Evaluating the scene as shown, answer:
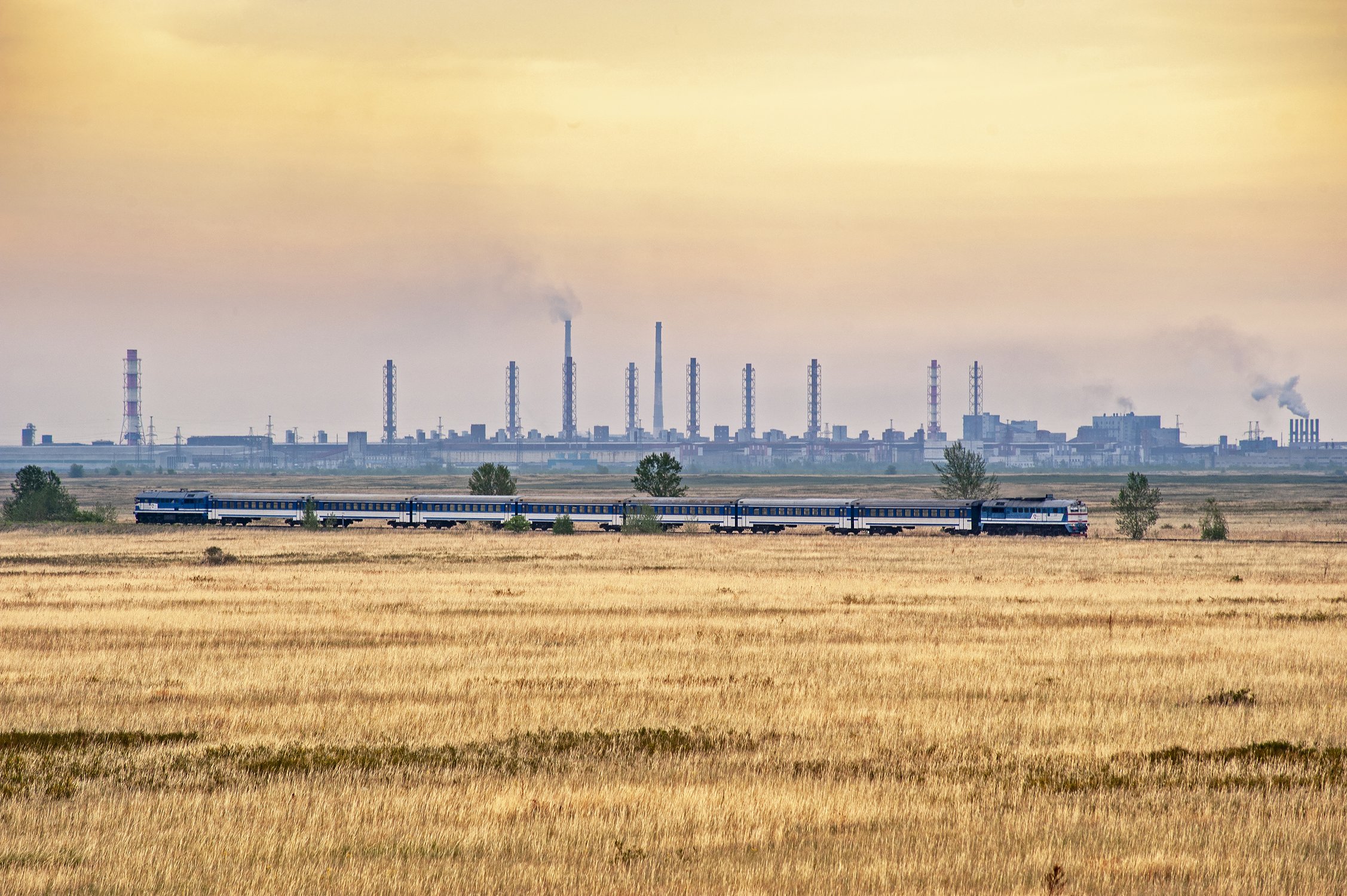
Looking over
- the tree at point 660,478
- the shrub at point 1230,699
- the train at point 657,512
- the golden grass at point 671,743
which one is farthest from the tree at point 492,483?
the shrub at point 1230,699

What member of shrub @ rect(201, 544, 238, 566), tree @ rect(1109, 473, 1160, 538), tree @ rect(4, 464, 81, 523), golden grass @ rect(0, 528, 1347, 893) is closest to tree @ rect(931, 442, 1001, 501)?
tree @ rect(1109, 473, 1160, 538)

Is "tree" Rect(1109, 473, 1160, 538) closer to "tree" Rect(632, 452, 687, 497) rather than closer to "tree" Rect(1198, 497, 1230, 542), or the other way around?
"tree" Rect(1198, 497, 1230, 542)

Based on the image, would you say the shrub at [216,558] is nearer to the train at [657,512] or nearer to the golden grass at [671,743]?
the golden grass at [671,743]

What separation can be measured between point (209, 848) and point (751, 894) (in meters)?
6.03

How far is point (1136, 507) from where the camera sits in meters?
96.8

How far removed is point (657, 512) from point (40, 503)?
51.3 m

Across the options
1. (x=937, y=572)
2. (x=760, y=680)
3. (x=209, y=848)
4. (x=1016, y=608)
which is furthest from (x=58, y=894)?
(x=937, y=572)

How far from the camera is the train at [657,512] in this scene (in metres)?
102

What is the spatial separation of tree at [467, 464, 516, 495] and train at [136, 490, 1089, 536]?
4.88 metres

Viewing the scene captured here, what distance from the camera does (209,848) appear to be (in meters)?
15.1

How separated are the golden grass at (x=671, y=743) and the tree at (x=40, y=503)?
7069cm

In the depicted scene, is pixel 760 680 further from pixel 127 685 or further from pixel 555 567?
pixel 555 567

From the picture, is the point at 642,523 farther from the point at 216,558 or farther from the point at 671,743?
the point at 671,743

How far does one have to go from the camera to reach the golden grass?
1460 centimetres
